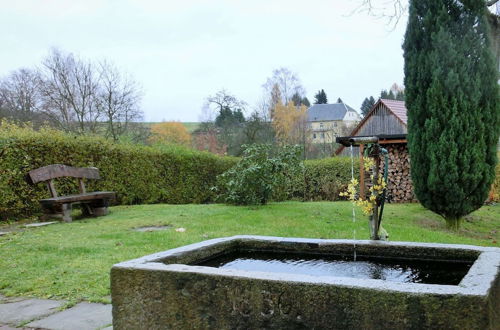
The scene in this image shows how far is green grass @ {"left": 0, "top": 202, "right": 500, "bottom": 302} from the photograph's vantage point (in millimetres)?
3986

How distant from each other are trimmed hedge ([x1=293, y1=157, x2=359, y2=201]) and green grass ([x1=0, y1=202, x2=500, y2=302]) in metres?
4.15

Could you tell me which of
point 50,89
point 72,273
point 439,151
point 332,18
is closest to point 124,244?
point 72,273

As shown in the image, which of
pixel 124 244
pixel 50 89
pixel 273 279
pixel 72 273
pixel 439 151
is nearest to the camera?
pixel 273 279

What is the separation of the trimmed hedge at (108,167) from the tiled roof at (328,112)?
48777 millimetres

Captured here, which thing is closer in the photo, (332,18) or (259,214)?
(259,214)

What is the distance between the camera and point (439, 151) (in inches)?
289

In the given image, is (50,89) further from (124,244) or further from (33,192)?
(124,244)

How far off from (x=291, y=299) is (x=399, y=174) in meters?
12.3

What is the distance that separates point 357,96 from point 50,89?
4753 cm

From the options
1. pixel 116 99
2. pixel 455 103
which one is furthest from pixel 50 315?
pixel 116 99

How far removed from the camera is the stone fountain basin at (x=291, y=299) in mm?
1787

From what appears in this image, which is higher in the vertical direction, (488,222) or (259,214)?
(259,214)

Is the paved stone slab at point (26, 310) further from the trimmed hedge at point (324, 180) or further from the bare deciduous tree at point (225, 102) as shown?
the bare deciduous tree at point (225, 102)

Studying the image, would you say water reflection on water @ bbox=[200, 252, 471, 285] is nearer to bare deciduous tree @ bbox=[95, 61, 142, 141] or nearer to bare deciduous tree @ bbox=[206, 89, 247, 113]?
bare deciduous tree @ bbox=[95, 61, 142, 141]
